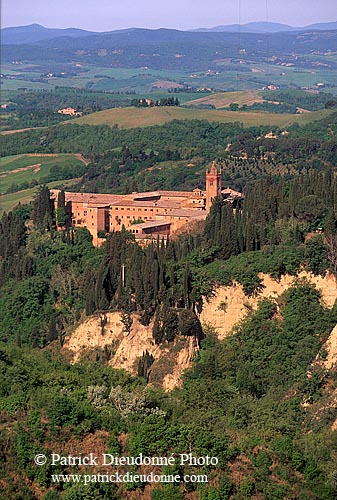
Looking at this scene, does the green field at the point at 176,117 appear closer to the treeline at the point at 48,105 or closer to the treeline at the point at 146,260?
the treeline at the point at 48,105

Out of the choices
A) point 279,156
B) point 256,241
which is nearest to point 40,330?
point 256,241

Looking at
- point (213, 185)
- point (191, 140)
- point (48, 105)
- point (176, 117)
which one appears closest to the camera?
point (213, 185)

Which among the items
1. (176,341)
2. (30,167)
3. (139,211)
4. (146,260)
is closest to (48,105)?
(30,167)

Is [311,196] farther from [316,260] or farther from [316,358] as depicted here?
[316,358]

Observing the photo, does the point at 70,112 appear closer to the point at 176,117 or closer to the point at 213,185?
the point at 176,117

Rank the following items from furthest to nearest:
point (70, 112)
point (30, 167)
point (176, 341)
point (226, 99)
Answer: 1. point (226, 99)
2. point (70, 112)
3. point (30, 167)
4. point (176, 341)

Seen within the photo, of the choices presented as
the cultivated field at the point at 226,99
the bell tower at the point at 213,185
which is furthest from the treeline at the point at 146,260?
the cultivated field at the point at 226,99
